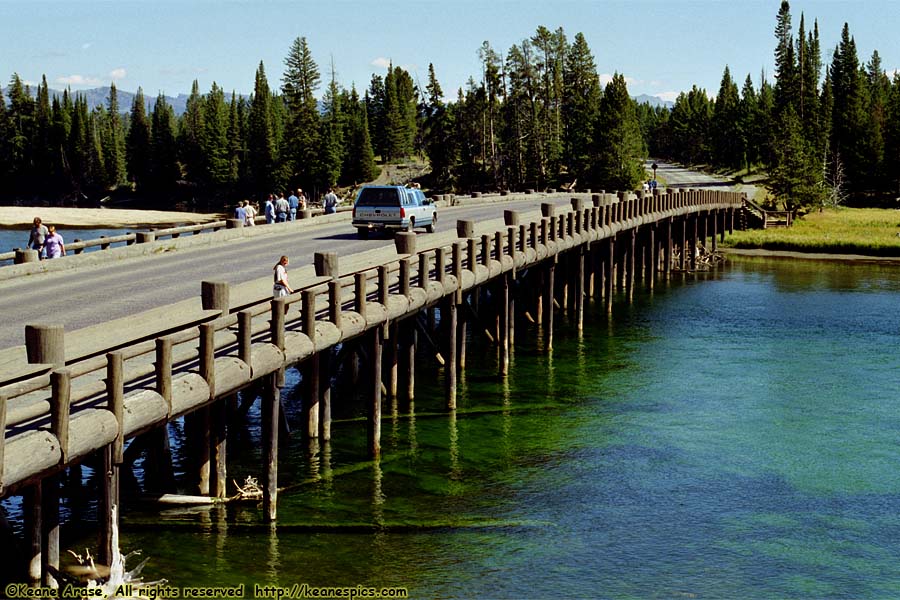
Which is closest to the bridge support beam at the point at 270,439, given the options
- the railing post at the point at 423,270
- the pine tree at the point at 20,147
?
the railing post at the point at 423,270

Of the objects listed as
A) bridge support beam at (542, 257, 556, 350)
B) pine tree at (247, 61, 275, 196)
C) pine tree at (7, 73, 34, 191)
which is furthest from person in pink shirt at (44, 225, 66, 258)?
pine tree at (7, 73, 34, 191)

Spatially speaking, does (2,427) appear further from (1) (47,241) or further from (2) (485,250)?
(2) (485,250)

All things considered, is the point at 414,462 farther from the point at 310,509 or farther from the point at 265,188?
the point at 265,188

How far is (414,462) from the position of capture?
2484 cm

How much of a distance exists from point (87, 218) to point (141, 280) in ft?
364

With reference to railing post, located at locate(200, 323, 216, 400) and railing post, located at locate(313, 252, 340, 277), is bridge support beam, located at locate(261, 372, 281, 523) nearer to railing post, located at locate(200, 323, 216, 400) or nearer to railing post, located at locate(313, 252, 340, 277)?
railing post, located at locate(200, 323, 216, 400)

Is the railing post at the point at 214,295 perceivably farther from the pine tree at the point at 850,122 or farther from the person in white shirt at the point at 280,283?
the pine tree at the point at 850,122

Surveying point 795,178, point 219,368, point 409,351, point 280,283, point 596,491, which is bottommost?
point 596,491

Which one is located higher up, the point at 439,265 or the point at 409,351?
the point at 439,265

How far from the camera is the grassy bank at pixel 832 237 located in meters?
76.6

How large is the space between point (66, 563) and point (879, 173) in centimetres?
10641

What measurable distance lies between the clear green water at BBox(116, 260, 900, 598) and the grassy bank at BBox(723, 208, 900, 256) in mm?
40516

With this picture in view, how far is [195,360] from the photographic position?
1927 cm

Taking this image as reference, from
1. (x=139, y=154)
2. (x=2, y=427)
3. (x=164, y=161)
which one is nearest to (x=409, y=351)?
(x=2, y=427)
